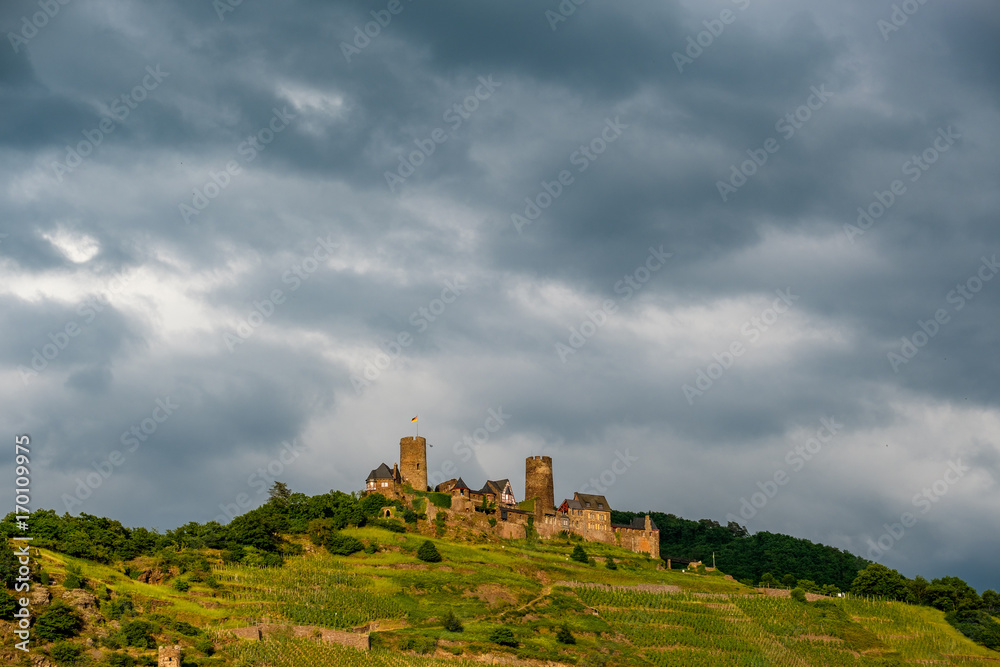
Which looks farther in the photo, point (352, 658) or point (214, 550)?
point (214, 550)

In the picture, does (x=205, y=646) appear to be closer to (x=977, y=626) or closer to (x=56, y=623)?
(x=56, y=623)

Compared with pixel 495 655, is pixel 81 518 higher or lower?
higher

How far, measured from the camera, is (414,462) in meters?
109

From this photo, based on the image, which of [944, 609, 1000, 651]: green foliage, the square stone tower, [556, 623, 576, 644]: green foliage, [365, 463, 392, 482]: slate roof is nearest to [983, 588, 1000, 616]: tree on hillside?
[944, 609, 1000, 651]: green foliage

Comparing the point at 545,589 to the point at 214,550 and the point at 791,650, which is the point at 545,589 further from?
the point at 214,550

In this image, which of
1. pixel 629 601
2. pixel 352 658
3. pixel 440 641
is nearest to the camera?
pixel 352 658

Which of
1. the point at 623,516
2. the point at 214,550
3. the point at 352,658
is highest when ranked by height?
the point at 623,516

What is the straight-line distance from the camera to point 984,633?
8769cm

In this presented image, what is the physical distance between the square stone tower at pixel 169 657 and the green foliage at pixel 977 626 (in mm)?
64962

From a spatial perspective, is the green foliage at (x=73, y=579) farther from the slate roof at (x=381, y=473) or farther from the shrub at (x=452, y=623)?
the slate roof at (x=381, y=473)

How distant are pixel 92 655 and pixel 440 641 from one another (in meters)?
21.3

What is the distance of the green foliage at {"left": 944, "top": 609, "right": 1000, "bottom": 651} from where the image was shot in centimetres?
8693

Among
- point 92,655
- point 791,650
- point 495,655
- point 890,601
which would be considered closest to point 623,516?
point 890,601

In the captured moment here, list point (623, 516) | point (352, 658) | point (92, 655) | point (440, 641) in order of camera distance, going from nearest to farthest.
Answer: point (92, 655) → point (352, 658) → point (440, 641) → point (623, 516)
